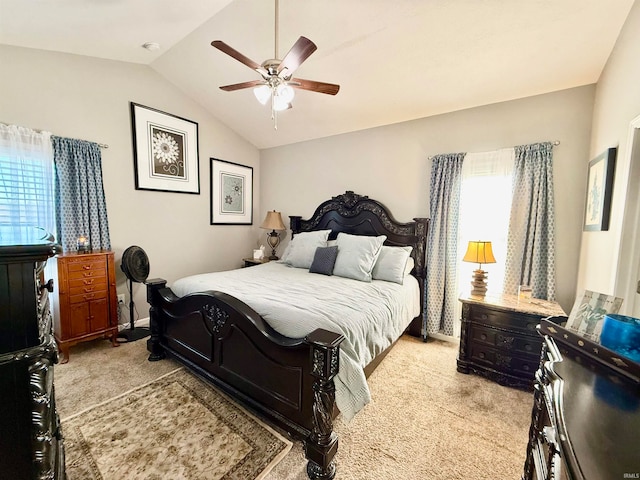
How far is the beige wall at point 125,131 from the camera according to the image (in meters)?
2.52

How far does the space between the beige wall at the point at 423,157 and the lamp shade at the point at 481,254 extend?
644mm

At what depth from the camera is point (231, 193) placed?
436 cm

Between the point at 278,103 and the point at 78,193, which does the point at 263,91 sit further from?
the point at 78,193

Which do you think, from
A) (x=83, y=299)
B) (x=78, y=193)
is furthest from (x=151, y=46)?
(x=83, y=299)

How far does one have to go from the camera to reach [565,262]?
2.54 m

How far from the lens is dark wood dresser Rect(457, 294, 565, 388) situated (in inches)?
87.4

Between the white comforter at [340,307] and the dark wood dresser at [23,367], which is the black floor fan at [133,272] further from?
the dark wood dresser at [23,367]

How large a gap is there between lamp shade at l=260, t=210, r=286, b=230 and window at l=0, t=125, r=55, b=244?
242cm

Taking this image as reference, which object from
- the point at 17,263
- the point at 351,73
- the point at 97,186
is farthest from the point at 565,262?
the point at 97,186

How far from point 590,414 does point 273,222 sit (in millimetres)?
3965

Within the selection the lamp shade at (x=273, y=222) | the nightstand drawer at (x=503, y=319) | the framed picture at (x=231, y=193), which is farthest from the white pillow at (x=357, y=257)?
the framed picture at (x=231, y=193)

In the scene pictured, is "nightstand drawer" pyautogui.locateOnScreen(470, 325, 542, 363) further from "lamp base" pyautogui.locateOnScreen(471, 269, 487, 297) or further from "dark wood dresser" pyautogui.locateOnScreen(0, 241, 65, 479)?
"dark wood dresser" pyautogui.locateOnScreen(0, 241, 65, 479)

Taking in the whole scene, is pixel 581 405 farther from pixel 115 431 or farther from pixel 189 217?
pixel 189 217

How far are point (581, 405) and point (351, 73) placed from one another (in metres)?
2.92
